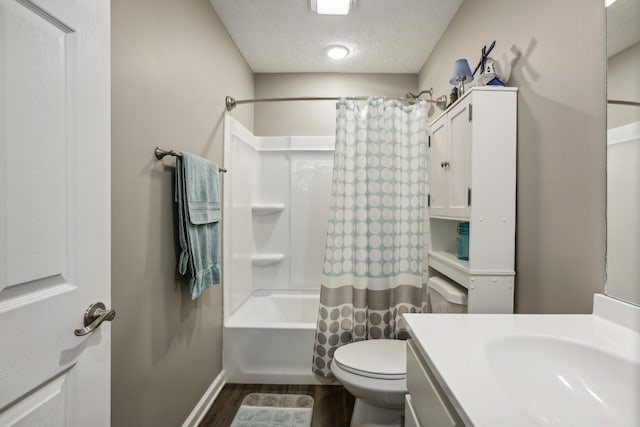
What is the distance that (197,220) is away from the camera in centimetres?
148

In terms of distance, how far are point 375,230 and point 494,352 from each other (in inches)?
48.9

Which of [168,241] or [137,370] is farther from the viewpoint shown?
[168,241]

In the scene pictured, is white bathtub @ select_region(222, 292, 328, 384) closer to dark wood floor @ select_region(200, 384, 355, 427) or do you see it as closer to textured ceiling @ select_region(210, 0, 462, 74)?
dark wood floor @ select_region(200, 384, 355, 427)

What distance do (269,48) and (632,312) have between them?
2.54 m

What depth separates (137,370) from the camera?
1.22 m

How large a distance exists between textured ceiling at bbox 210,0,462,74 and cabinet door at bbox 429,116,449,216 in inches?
30.0

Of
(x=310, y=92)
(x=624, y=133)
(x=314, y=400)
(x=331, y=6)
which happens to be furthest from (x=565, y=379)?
(x=310, y=92)

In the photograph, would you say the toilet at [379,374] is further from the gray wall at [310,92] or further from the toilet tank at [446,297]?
the gray wall at [310,92]

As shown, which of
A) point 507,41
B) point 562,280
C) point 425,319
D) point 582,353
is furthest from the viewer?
point 507,41

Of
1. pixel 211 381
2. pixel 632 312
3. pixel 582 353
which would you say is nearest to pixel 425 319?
pixel 582 353

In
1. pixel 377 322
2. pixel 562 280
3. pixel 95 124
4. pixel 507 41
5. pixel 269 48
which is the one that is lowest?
pixel 377 322

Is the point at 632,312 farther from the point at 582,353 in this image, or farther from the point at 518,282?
the point at 518,282

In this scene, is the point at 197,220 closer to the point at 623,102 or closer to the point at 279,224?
the point at 279,224

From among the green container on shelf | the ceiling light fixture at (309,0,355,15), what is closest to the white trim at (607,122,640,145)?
the green container on shelf
